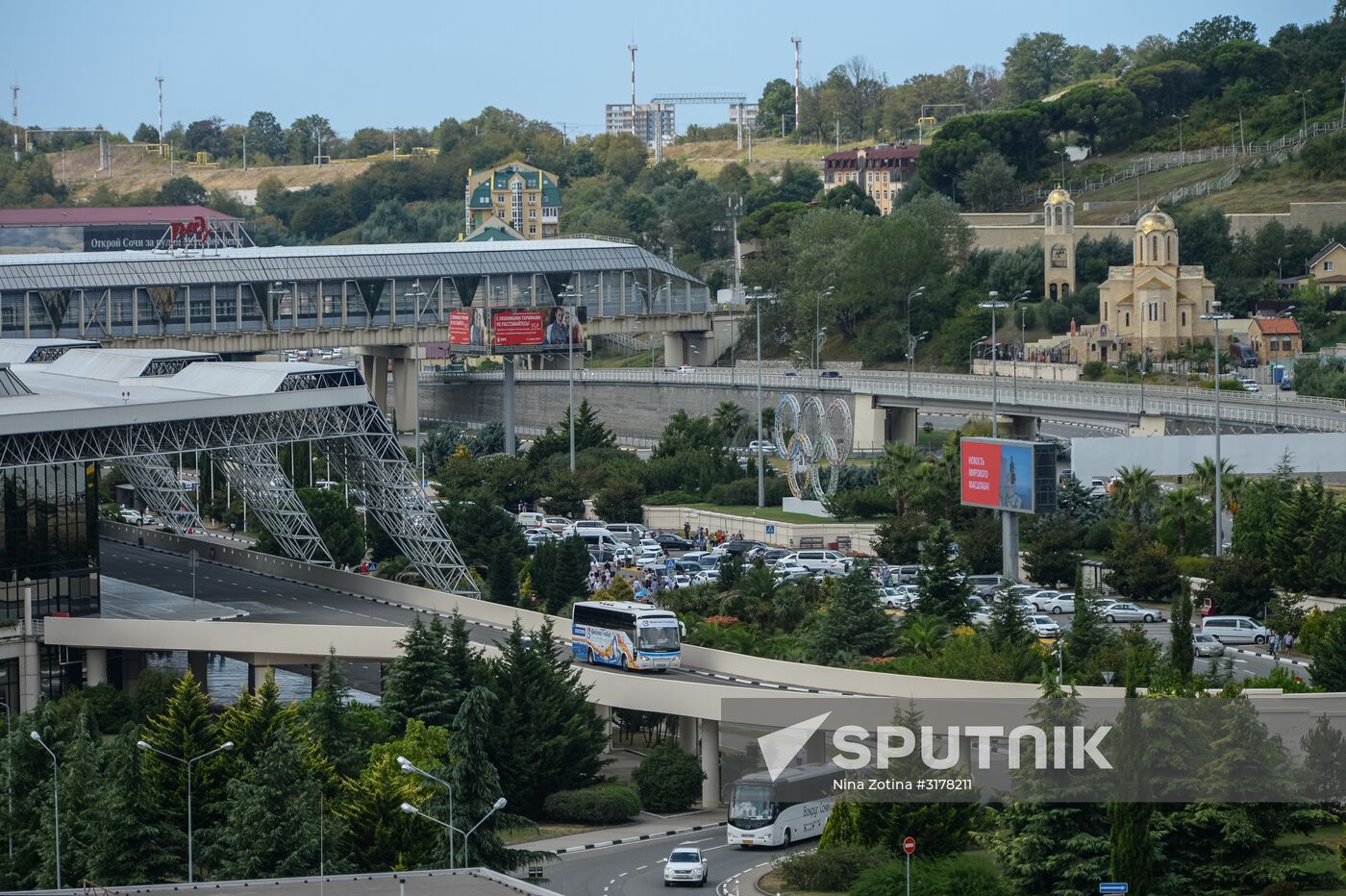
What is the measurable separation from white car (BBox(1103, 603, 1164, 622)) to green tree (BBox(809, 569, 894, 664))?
32.4 feet

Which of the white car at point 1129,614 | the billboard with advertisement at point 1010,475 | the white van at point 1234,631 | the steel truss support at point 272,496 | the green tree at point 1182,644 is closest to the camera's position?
the green tree at point 1182,644

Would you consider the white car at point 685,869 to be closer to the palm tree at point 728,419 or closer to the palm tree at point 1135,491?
the palm tree at point 1135,491

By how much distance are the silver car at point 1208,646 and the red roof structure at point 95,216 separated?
122058 mm

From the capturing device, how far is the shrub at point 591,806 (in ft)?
165

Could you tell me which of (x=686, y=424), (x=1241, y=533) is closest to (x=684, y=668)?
(x=1241, y=533)

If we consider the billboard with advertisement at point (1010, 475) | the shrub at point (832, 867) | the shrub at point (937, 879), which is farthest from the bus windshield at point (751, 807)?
the billboard with advertisement at point (1010, 475)

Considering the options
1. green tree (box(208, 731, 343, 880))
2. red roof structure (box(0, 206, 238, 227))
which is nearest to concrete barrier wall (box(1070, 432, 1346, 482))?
green tree (box(208, 731, 343, 880))

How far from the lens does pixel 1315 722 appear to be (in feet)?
153

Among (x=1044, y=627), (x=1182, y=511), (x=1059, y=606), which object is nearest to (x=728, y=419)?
(x=1182, y=511)

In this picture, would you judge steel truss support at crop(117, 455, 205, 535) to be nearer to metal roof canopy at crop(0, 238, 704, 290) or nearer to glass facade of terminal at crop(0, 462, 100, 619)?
glass facade of terminal at crop(0, 462, 100, 619)

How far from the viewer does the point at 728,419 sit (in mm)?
104688

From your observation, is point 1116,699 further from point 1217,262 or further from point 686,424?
point 1217,262

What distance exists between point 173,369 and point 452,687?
93.0 feet

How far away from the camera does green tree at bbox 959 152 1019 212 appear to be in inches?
5758
